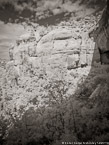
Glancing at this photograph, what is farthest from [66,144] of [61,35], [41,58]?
[61,35]

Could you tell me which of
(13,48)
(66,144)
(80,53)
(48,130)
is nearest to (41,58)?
(80,53)

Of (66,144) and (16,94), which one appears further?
(16,94)

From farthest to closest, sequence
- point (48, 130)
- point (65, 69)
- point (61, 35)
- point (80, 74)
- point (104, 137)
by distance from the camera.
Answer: point (61, 35), point (65, 69), point (80, 74), point (48, 130), point (104, 137)

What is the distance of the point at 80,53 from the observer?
35750mm

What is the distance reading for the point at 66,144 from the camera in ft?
20.2

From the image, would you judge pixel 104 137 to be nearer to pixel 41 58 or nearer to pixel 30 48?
pixel 41 58

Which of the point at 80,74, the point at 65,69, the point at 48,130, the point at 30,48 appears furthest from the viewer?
the point at 30,48

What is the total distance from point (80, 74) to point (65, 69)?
563 cm

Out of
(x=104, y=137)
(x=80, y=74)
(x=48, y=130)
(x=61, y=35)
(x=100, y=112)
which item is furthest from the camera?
(x=61, y=35)

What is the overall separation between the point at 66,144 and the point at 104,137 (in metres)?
2.47

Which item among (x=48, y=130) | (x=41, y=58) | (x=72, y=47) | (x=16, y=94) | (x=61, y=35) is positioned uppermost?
(x=61, y=35)

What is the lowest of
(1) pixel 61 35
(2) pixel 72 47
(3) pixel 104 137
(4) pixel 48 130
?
(4) pixel 48 130

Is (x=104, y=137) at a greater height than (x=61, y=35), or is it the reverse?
(x=61, y=35)

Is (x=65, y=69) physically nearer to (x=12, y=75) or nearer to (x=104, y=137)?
(x=12, y=75)
